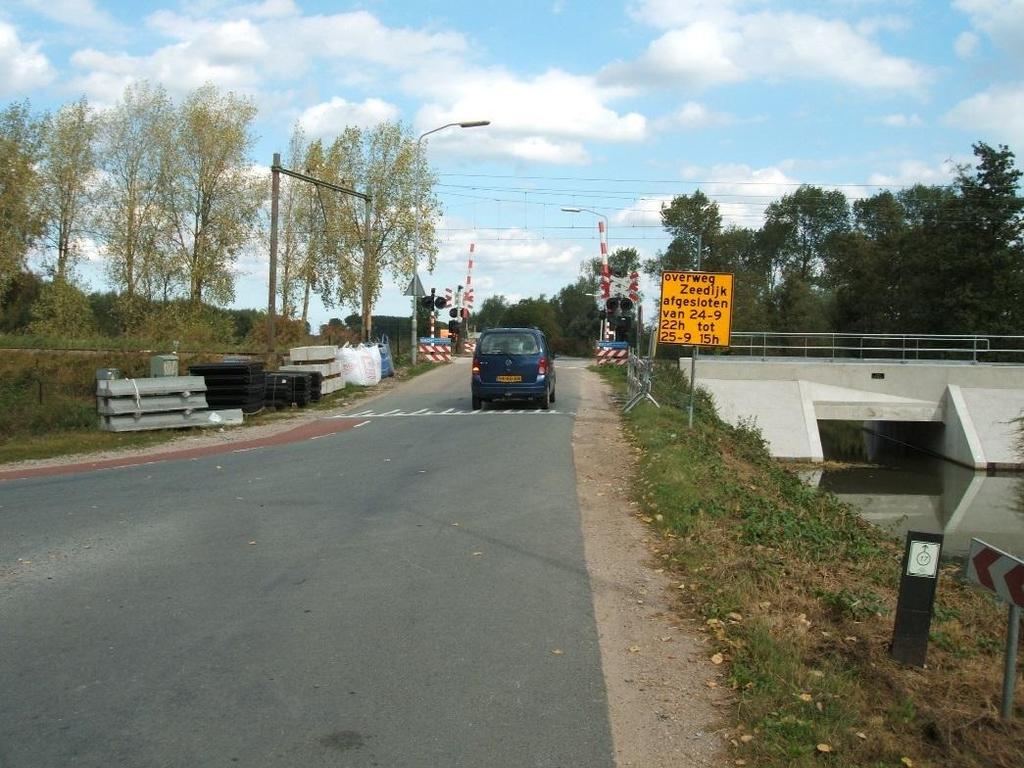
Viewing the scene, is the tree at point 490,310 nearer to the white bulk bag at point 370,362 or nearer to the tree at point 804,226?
the tree at point 804,226

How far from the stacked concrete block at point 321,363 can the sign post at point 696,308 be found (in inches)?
454

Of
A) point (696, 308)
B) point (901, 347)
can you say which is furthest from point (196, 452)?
point (901, 347)

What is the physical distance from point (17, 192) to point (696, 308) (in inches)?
1170

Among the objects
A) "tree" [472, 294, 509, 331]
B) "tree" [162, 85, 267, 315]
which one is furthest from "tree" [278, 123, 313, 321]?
"tree" [472, 294, 509, 331]

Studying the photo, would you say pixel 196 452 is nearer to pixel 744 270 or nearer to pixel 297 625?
pixel 297 625

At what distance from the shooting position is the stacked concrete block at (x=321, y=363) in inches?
972

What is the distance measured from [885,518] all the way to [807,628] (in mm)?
15613

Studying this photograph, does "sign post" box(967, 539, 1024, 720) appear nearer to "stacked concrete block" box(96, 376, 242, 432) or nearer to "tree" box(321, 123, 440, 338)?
"stacked concrete block" box(96, 376, 242, 432)

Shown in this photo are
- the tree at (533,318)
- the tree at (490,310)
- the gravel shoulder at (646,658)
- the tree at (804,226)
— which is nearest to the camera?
the gravel shoulder at (646,658)

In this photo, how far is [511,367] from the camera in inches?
837

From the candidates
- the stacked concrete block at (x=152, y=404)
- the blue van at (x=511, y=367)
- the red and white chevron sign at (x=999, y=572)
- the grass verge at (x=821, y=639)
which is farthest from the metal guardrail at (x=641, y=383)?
the red and white chevron sign at (x=999, y=572)

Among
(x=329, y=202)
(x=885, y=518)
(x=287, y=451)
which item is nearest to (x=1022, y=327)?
(x=885, y=518)

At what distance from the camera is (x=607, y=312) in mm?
36562

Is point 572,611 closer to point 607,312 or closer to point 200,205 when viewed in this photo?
point 607,312
